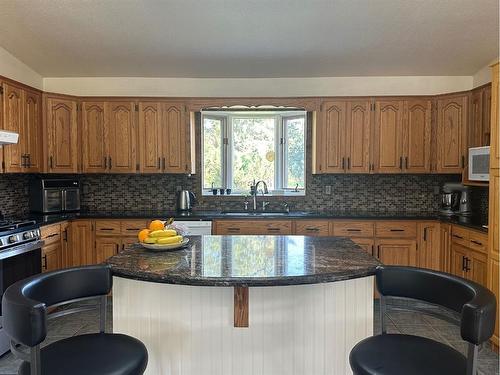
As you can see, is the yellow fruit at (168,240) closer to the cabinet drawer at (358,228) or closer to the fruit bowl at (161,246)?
the fruit bowl at (161,246)

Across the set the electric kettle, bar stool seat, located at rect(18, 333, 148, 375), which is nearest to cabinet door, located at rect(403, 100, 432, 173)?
the electric kettle

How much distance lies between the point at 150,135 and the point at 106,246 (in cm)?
135

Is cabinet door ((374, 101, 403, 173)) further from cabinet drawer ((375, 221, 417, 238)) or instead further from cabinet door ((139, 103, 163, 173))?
cabinet door ((139, 103, 163, 173))

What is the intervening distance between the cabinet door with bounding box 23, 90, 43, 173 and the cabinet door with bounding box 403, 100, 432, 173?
13.4 feet

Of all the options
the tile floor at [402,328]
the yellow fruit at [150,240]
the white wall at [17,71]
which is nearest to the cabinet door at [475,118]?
the tile floor at [402,328]

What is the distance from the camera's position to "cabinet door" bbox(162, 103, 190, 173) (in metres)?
4.16

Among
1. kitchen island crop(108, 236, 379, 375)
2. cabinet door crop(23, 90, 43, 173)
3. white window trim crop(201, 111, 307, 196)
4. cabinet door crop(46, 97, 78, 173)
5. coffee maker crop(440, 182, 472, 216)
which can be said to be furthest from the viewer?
white window trim crop(201, 111, 307, 196)

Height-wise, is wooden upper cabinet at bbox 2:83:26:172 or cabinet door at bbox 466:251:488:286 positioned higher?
wooden upper cabinet at bbox 2:83:26:172

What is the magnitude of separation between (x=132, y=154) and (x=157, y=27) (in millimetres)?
1538

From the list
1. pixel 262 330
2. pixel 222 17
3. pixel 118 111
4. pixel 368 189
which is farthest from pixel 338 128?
pixel 262 330

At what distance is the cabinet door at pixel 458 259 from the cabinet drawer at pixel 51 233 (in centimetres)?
403

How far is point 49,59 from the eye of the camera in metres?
3.82

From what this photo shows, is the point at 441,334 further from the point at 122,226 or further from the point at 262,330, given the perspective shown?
the point at 122,226

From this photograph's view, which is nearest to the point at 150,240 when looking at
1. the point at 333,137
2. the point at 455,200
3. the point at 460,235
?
the point at 333,137
